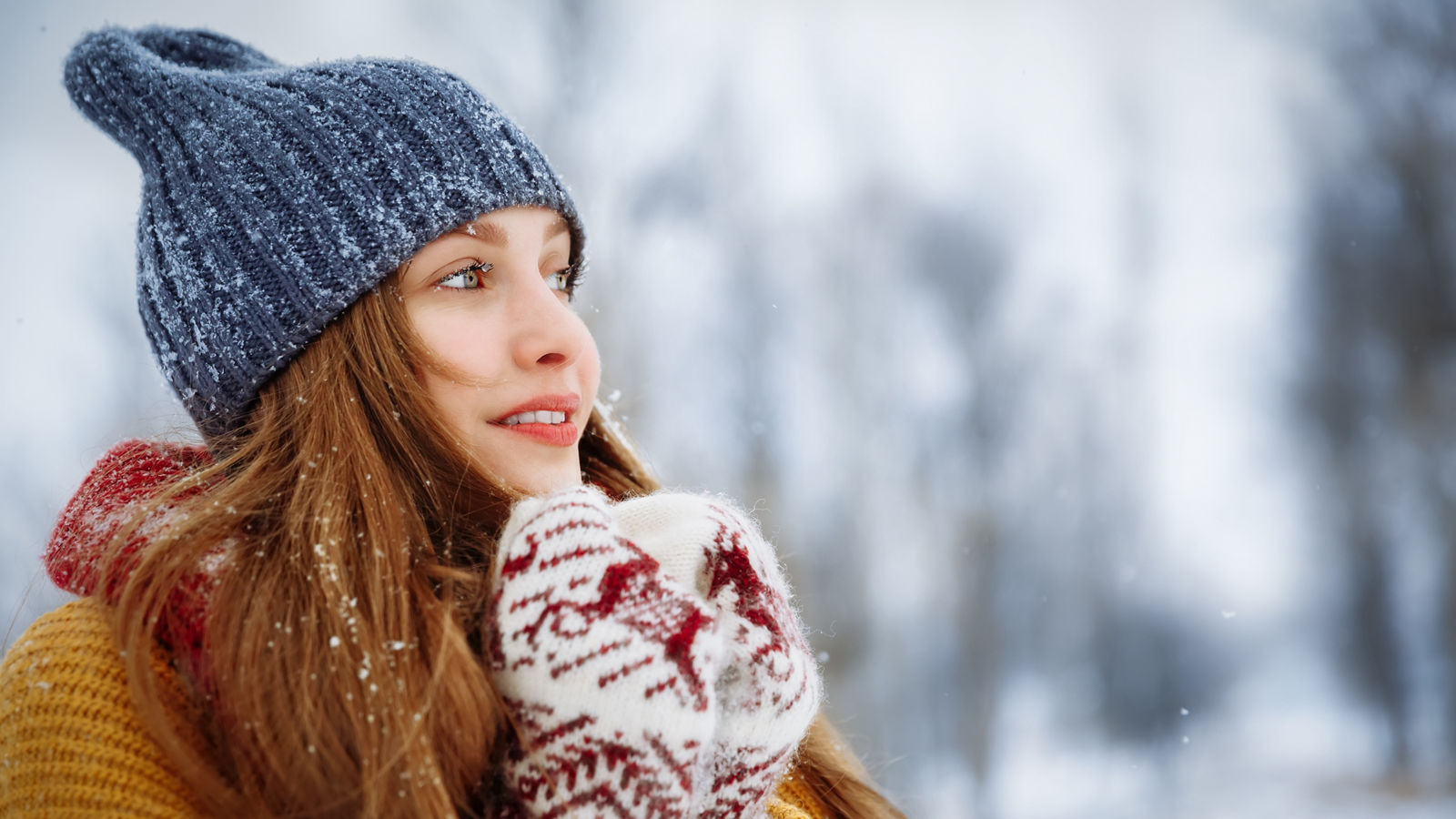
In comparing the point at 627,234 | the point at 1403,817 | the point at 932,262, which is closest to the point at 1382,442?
the point at 1403,817

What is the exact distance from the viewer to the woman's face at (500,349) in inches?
52.7

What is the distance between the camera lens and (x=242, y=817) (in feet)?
3.20

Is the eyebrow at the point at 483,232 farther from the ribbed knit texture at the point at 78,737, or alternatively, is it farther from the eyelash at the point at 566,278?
the ribbed knit texture at the point at 78,737

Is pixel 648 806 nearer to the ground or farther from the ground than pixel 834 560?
farther from the ground

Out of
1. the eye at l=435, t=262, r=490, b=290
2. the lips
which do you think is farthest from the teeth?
the eye at l=435, t=262, r=490, b=290

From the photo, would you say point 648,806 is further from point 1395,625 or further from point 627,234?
point 1395,625

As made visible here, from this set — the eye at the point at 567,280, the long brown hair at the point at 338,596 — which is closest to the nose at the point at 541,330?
the long brown hair at the point at 338,596

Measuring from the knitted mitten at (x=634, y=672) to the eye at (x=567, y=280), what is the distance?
0.67 meters

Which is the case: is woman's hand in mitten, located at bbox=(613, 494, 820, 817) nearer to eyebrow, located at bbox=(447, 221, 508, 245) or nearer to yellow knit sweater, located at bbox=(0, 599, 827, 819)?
eyebrow, located at bbox=(447, 221, 508, 245)

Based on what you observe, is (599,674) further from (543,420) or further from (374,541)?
(543,420)

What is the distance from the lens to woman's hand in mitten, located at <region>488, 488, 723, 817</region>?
97cm

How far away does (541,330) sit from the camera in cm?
137

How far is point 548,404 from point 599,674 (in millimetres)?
534

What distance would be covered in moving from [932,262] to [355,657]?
784 centimetres
